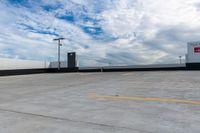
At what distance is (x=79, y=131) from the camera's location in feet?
10.6

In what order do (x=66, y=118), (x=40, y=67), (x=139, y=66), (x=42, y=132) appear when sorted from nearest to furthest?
1. (x=42, y=132)
2. (x=66, y=118)
3. (x=139, y=66)
4. (x=40, y=67)

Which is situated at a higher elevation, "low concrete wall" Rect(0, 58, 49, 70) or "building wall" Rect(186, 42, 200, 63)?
"building wall" Rect(186, 42, 200, 63)

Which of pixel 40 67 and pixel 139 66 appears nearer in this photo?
pixel 139 66

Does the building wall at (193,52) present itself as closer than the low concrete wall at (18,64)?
Yes

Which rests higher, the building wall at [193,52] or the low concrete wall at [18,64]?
the building wall at [193,52]

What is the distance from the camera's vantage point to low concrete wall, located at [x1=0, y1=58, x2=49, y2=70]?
2592cm

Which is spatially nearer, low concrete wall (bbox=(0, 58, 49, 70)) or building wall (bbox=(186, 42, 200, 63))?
building wall (bbox=(186, 42, 200, 63))

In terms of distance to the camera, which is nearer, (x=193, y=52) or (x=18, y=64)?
(x=193, y=52)

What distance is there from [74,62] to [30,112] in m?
27.4

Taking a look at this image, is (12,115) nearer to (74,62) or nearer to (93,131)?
(93,131)

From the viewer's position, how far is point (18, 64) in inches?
1104

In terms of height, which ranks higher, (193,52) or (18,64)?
(193,52)

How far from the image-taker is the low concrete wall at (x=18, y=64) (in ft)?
85.1

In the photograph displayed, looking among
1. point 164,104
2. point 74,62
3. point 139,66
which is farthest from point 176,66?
point 164,104
